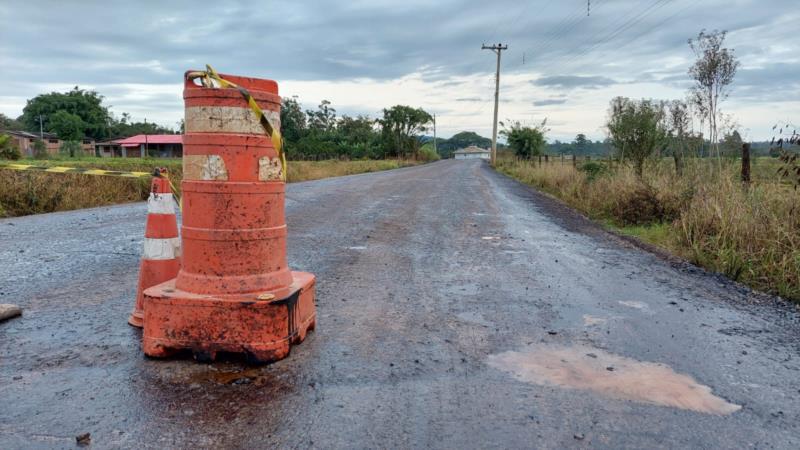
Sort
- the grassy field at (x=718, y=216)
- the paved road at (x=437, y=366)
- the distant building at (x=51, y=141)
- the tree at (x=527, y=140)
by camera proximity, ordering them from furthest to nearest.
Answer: the distant building at (x=51, y=141), the tree at (x=527, y=140), the grassy field at (x=718, y=216), the paved road at (x=437, y=366)

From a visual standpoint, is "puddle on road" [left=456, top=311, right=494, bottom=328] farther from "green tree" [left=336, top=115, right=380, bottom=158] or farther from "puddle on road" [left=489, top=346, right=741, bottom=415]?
"green tree" [left=336, top=115, right=380, bottom=158]

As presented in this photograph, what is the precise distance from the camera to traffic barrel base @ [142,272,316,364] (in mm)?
3160

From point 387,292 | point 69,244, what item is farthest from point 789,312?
point 69,244

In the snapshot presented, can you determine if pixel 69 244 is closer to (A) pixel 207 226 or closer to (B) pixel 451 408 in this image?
(A) pixel 207 226

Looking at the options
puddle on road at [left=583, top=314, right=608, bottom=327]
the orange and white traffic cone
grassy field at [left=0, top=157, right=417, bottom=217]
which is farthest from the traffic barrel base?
grassy field at [left=0, top=157, right=417, bottom=217]

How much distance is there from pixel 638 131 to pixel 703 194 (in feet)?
22.7

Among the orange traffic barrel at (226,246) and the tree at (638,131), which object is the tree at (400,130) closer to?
the tree at (638,131)

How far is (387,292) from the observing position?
191 inches

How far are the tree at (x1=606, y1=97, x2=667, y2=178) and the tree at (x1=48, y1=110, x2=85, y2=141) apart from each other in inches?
2768

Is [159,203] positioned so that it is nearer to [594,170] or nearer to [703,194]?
[703,194]

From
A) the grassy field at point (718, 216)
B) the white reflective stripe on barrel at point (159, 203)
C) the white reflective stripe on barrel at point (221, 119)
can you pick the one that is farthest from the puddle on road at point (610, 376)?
the grassy field at point (718, 216)

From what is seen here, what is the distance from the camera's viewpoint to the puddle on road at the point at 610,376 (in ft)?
9.25

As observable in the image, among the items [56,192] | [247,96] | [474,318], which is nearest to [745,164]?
[474,318]

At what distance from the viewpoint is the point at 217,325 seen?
10.4 ft
